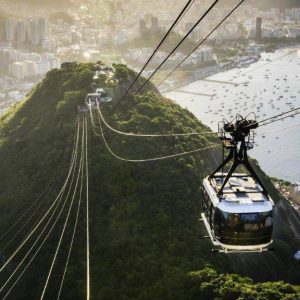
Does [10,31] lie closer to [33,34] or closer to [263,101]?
[33,34]

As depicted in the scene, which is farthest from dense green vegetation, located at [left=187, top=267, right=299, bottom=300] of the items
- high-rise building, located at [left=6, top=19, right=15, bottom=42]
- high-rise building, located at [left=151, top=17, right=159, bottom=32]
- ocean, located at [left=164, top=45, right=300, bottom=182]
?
high-rise building, located at [left=6, top=19, right=15, bottom=42]

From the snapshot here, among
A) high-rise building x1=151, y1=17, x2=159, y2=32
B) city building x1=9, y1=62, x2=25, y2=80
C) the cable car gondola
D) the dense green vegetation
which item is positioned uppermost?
high-rise building x1=151, y1=17, x2=159, y2=32

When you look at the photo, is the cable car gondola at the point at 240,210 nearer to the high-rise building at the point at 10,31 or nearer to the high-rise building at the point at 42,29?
the high-rise building at the point at 10,31

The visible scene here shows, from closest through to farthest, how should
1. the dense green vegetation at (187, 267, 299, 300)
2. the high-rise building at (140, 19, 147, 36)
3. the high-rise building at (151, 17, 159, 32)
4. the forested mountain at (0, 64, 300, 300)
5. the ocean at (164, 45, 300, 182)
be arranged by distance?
the dense green vegetation at (187, 267, 299, 300)
the forested mountain at (0, 64, 300, 300)
the ocean at (164, 45, 300, 182)
the high-rise building at (151, 17, 159, 32)
the high-rise building at (140, 19, 147, 36)

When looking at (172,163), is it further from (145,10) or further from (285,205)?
(145,10)

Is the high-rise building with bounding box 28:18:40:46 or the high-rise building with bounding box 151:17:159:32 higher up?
the high-rise building with bounding box 151:17:159:32

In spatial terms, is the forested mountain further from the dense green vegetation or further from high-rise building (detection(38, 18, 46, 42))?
high-rise building (detection(38, 18, 46, 42))

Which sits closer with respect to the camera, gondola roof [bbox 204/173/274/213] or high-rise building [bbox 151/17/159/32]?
gondola roof [bbox 204/173/274/213]

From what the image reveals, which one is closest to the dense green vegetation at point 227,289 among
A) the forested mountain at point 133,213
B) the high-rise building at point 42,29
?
the forested mountain at point 133,213

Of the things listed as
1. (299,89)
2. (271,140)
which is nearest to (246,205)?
(271,140)
